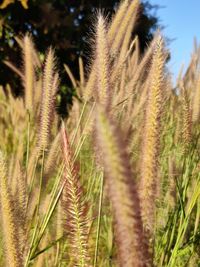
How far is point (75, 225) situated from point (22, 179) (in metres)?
0.31

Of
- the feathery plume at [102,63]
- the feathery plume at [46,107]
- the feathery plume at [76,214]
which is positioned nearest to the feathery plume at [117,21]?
the feathery plume at [46,107]

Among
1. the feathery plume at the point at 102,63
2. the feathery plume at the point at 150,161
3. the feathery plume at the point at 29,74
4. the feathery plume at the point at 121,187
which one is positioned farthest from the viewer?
the feathery plume at the point at 29,74

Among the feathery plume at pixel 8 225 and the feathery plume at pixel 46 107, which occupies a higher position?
the feathery plume at pixel 46 107

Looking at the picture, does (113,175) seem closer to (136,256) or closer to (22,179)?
(136,256)

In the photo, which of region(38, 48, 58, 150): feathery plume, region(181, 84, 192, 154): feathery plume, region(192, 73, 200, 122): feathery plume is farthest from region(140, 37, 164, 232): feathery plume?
region(192, 73, 200, 122): feathery plume

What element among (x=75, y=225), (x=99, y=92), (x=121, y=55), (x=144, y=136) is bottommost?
(x=75, y=225)

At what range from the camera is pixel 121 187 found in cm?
46

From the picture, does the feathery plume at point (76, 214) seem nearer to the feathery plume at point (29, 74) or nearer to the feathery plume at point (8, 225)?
the feathery plume at point (8, 225)

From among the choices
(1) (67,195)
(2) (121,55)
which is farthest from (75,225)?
(2) (121,55)

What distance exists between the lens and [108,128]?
0.46 metres

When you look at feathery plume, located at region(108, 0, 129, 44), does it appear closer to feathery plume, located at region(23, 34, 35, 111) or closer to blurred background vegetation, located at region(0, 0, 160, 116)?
feathery plume, located at region(23, 34, 35, 111)

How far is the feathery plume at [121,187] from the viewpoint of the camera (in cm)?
46

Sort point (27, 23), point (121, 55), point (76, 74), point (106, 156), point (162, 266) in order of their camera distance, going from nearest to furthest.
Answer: point (106, 156) → point (162, 266) → point (121, 55) → point (27, 23) → point (76, 74)

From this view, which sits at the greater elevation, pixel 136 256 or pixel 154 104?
pixel 154 104
